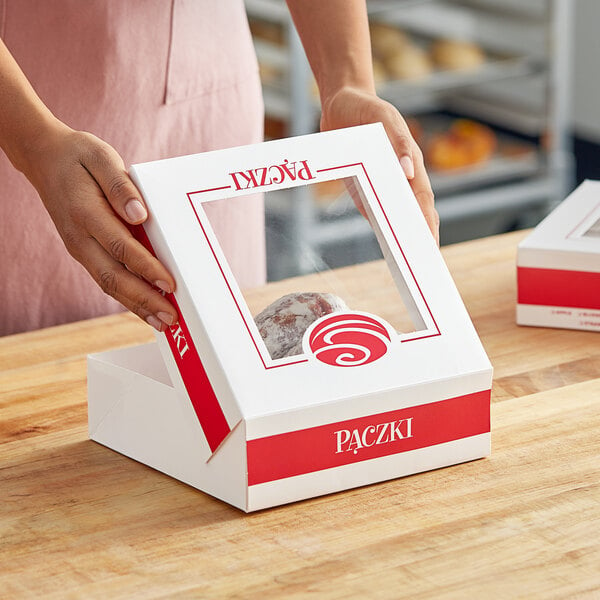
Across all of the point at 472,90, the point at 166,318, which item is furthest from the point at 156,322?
the point at 472,90

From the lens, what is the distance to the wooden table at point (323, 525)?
2.56 feet

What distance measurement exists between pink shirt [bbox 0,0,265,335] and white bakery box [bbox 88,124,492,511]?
13.6 inches

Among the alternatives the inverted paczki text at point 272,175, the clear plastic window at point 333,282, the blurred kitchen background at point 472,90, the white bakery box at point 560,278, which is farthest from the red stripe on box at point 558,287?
the blurred kitchen background at point 472,90

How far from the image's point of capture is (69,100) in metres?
1.34

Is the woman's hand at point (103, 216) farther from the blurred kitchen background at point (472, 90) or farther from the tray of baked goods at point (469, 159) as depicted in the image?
the tray of baked goods at point (469, 159)

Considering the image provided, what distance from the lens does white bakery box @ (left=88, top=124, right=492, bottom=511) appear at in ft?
2.80

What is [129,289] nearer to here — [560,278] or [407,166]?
[407,166]

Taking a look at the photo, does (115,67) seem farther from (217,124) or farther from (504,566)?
(504,566)

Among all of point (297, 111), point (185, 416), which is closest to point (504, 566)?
point (185, 416)

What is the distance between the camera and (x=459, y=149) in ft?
12.1

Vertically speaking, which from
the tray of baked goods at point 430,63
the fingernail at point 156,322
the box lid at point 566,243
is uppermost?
the fingernail at point 156,322

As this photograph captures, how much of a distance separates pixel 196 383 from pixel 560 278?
1.76 ft

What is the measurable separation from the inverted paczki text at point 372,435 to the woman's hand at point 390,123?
188 mm

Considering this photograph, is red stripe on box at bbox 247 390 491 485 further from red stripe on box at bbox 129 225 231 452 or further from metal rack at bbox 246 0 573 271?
metal rack at bbox 246 0 573 271
